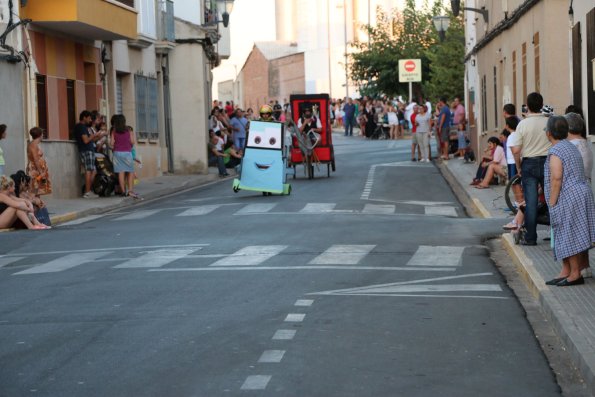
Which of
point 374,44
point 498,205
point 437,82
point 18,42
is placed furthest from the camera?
point 374,44

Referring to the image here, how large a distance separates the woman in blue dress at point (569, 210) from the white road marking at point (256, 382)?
4997mm

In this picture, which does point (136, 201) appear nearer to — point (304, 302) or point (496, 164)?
point (496, 164)

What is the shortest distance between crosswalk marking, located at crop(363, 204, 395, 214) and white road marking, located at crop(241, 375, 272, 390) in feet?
53.6

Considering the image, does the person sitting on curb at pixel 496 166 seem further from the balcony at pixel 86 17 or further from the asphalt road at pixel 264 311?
the balcony at pixel 86 17

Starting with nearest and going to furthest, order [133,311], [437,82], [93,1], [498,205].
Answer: [133,311]
[498,205]
[93,1]
[437,82]

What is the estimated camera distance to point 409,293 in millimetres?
13328

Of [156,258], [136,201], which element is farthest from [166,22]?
[156,258]

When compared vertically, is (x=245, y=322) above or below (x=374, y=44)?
below

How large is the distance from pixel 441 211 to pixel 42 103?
33.9ft

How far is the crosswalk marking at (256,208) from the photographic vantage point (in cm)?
2495

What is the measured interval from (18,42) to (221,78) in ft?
396

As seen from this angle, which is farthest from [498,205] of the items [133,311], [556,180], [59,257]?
[133,311]

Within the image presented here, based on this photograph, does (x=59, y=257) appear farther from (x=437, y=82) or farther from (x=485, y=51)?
(x=437, y=82)

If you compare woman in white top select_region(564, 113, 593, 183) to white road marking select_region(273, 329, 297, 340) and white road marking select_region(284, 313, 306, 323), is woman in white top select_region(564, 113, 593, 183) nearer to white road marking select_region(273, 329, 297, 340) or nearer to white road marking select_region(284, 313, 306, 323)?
white road marking select_region(284, 313, 306, 323)
